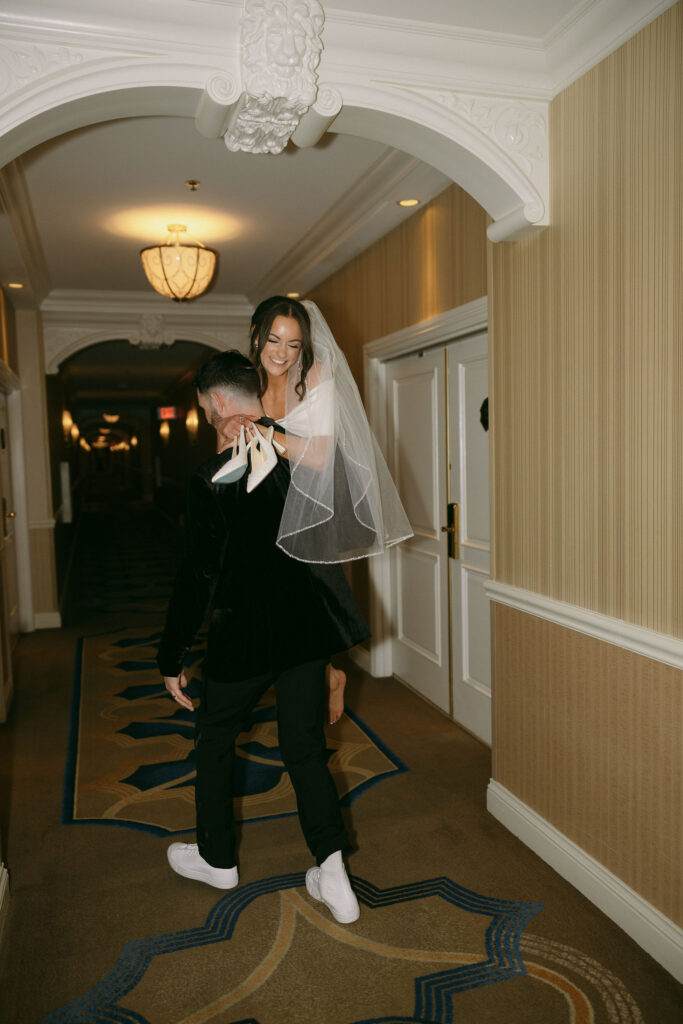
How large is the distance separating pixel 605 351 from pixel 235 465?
45.3 inches

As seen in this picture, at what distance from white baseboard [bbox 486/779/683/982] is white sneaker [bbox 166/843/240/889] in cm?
104

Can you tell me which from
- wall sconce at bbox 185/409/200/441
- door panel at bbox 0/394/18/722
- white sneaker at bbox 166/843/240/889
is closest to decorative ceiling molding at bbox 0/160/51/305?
door panel at bbox 0/394/18/722

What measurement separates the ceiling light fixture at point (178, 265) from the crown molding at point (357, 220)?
0.71 meters

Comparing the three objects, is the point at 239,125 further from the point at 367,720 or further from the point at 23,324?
the point at 23,324

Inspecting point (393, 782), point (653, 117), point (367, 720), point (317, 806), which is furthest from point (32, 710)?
point (653, 117)

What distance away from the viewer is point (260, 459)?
2008 mm

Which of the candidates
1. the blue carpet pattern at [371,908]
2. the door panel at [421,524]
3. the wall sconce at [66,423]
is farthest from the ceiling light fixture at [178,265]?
the wall sconce at [66,423]

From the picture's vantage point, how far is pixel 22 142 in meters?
2.14

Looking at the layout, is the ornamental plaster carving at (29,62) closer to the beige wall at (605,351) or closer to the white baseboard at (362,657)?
the beige wall at (605,351)

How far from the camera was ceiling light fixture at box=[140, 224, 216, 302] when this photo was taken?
15.5 ft

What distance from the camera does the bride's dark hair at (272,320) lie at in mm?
2072

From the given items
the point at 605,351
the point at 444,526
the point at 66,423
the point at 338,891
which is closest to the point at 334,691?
the point at 338,891

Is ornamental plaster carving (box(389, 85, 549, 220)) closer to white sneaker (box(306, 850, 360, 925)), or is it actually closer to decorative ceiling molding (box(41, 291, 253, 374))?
white sneaker (box(306, 850, 360, 925))

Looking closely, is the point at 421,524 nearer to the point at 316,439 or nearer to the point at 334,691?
the point at 334,691
